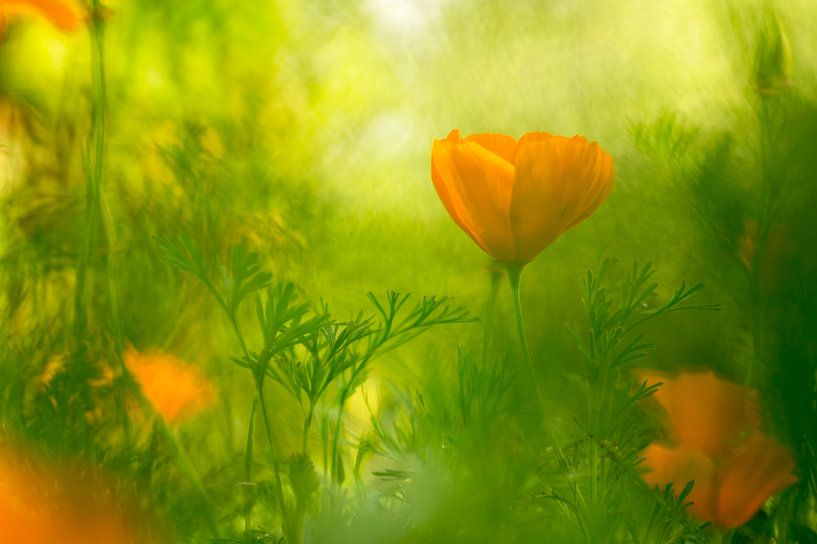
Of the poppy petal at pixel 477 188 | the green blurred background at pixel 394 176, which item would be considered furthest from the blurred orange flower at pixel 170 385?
the poppy petal at pixel 477 188

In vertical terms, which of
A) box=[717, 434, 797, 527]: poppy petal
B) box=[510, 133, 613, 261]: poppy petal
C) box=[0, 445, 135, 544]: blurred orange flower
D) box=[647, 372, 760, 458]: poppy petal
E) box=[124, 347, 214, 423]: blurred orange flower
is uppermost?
box=[510, 133, 613, 261]: poppy petal

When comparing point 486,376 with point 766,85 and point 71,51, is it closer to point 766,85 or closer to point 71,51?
point 766,85

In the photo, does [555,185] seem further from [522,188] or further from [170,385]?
[170,385]

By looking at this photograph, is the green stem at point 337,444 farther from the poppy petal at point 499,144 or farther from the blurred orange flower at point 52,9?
the blurred orange flower at point 52,9

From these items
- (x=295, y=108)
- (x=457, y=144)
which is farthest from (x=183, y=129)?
(x=457, y=144)

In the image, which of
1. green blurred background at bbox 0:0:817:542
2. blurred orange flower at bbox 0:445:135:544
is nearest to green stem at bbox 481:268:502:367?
green blurred background at bbox 0:0:817:542

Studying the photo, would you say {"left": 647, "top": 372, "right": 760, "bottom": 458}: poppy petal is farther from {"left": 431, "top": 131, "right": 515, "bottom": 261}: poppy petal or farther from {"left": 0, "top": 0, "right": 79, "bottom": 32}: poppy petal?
{"left": 0, "top": 0, "right": 79, "bottom": 32}: poppy petal
